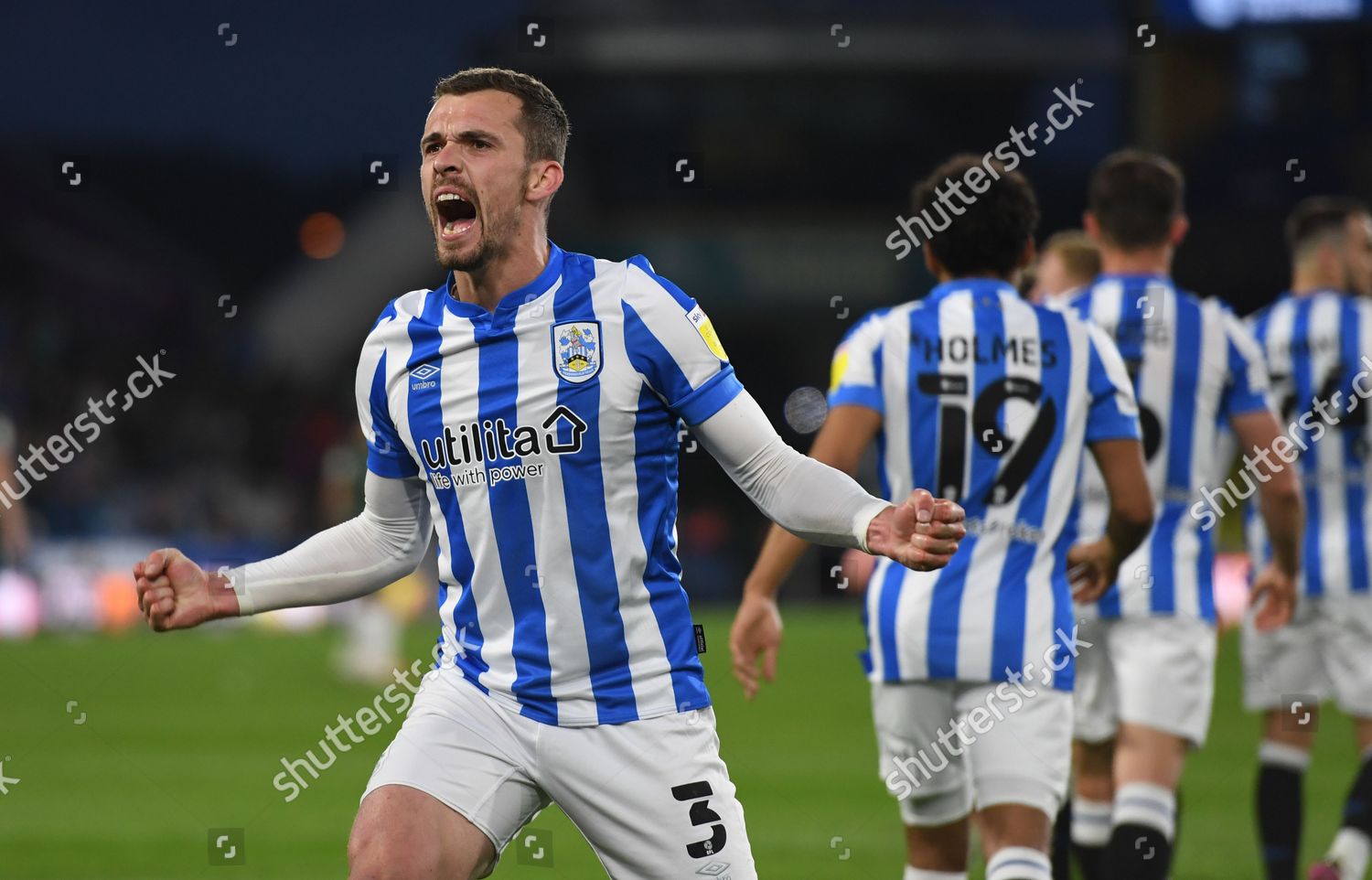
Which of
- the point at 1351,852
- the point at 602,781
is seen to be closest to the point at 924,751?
the point at 602,781

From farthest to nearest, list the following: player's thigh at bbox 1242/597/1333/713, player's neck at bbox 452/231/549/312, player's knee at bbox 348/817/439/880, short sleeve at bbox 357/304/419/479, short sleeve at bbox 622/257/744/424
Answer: player's thigh at bbox 1242/597/1333/713
short sleeve at bbox 357/304/419/479
player's neck at bbox 452/231/549/312
short sleeve at bbox 622/257/744/424
player's knee at bbox 348/817/439/880

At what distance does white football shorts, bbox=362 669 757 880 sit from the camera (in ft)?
11.9

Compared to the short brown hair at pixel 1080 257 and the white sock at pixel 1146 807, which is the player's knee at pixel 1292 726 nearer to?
the white sock at pixel 1146 807

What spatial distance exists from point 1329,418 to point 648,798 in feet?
13.8

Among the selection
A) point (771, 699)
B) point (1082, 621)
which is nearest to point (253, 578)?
point (1082, 621)

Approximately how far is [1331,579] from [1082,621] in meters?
1.51

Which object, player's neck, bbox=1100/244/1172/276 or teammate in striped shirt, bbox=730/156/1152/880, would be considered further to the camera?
player's neck, bbox=1100/244/1172/276

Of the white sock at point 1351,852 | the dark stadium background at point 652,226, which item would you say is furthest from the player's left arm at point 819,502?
the dark stadium background at point 652,226

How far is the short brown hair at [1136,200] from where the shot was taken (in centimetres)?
586

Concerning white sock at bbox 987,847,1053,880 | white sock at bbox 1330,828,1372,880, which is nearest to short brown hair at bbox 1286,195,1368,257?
white sock at bbox 1330,828,1372,880

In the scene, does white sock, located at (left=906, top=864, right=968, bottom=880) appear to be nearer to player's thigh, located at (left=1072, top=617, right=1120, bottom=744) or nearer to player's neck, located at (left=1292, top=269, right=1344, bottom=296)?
player's thigh, located at (left=1072, top=617, right=1120, bottom=744)

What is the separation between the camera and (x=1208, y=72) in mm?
10227

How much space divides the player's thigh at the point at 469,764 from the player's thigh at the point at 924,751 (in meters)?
1.35

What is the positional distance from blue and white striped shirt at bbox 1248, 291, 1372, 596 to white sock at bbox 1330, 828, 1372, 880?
105cm
